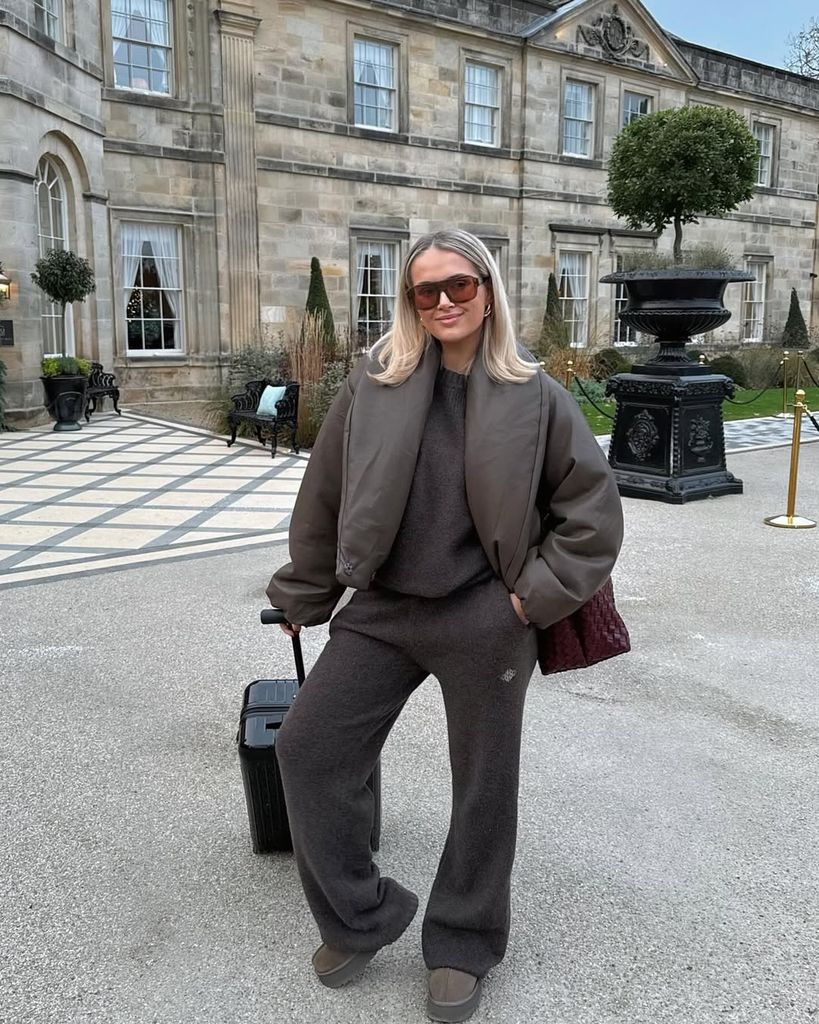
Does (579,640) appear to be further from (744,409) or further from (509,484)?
(744,409)

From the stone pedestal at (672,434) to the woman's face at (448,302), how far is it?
6717 mm

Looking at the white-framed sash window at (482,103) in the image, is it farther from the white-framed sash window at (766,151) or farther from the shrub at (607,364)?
the white-framed sash window at (766,151)

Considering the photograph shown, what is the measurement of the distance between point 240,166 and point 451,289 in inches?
638

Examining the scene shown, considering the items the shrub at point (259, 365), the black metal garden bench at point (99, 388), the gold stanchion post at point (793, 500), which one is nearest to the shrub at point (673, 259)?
the shrub at point (259, 365)

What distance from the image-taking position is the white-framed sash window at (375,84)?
18.6 m

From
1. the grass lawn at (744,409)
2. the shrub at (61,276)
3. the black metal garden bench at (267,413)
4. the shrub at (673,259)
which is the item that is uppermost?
the shrub at (673,259)

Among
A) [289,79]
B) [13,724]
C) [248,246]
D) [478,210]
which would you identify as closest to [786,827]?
[13,724]

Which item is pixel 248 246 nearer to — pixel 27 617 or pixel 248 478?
pixel 248 478

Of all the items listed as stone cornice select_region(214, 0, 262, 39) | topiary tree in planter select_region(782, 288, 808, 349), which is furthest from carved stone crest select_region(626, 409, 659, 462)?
topiary tree in planter select_region(782, 288, 808, 349)

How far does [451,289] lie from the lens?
2154mm

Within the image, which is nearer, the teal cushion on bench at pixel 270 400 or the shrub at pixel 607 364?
the teal cushion on bench at pixel 270 400

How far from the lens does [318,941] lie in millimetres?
2541

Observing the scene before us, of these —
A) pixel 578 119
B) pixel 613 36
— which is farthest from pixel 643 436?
pixel 613 36

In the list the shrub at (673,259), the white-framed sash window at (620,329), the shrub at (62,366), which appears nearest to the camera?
the shrub at (62,366)
